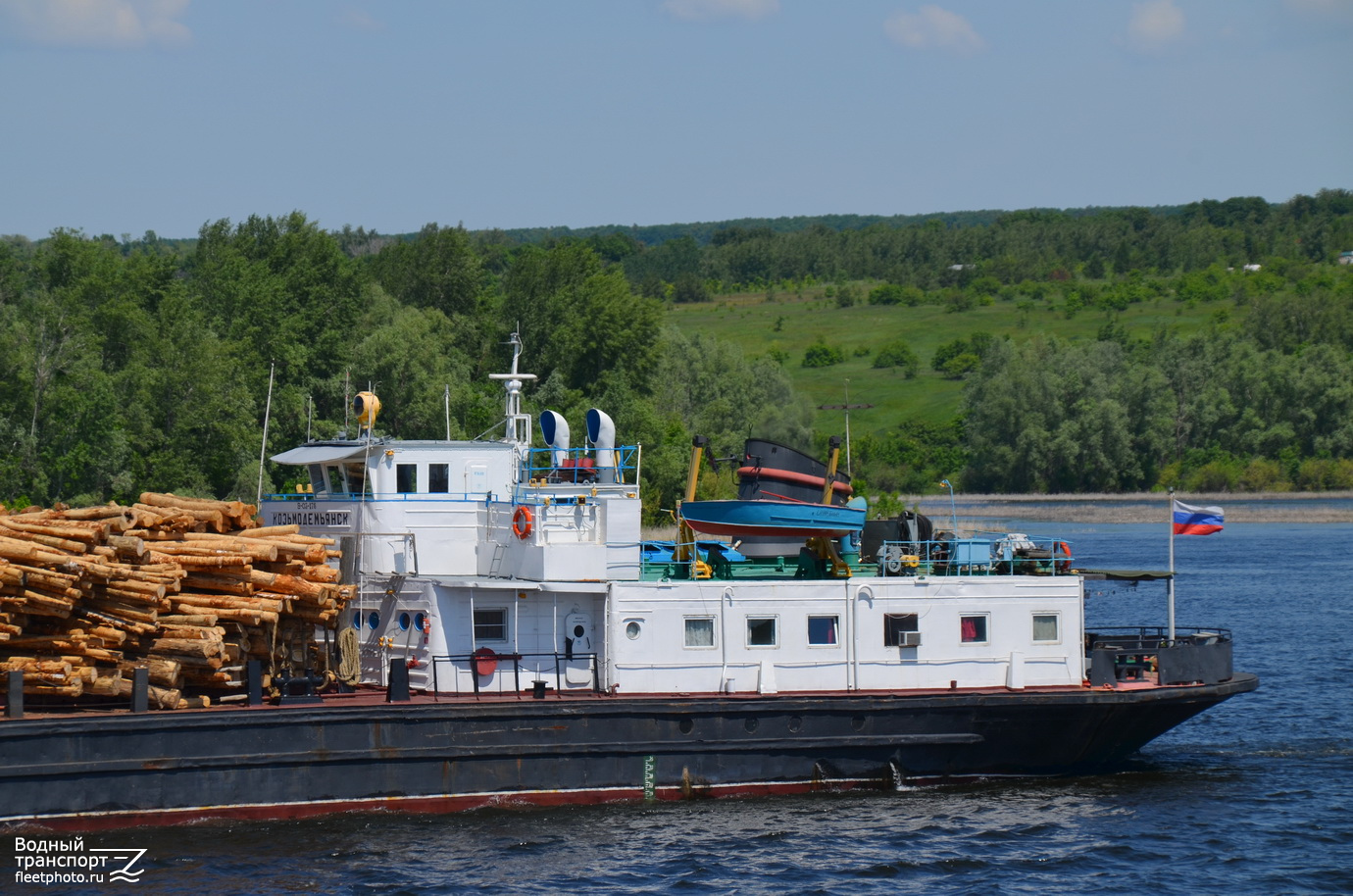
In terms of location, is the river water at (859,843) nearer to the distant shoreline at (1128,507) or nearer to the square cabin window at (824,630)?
the square cabin window at (824,630)

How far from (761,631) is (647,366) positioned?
47.5 metres

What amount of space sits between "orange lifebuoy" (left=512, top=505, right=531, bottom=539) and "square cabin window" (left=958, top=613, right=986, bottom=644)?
6.66 meters

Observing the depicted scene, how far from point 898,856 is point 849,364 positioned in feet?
346

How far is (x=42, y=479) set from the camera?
5012 cm

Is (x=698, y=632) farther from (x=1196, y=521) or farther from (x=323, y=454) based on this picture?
(x=1196, y=521)

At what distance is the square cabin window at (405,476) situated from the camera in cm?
2228

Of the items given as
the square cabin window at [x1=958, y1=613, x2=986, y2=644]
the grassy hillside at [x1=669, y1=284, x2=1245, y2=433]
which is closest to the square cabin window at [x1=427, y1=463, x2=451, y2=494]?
the square cabin window at [x1=958, y1=613, x2=986, y2=644]

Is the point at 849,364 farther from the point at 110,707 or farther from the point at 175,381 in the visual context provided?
the point at 110,707

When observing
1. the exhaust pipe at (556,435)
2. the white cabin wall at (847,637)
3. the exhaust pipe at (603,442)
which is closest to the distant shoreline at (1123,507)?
the white cabin wall at (847,637)

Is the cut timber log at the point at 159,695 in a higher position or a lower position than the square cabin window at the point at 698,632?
lower

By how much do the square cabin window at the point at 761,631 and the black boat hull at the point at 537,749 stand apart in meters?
0.99

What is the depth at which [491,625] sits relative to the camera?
69.5ft

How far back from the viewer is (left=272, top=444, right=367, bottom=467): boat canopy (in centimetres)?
2220

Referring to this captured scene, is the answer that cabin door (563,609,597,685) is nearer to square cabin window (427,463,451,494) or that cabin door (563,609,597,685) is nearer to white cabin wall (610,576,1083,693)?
white cabin wall (610,576,1083,693)
